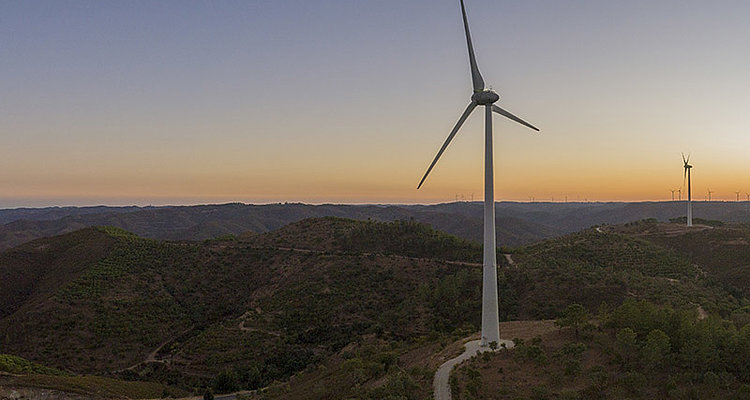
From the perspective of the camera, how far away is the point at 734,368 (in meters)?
29.5

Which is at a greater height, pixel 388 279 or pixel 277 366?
pixel 388 279

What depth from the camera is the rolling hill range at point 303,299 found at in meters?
57.8

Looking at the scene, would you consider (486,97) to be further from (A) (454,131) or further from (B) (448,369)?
(B) (448,369)

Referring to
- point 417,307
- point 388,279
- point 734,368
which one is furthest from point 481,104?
point 388,279

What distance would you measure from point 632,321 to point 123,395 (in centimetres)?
5120

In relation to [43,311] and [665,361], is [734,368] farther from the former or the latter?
[43,311]

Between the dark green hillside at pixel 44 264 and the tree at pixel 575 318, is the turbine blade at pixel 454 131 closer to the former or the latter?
the tree at pixel 575 318

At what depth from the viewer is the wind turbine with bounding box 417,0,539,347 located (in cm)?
3375

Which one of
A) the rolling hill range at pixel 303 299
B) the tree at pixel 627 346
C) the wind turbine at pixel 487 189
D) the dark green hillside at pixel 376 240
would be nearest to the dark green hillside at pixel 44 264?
the rolling hill range at pixel 303 299

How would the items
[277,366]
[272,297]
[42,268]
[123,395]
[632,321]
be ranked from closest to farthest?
[632,321]
[123,395]
[277,366]
[272,297]
[42,268]

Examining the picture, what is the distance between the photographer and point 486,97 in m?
35.3

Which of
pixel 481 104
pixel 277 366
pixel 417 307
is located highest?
pixel 481 104

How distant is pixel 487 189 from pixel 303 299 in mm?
59218

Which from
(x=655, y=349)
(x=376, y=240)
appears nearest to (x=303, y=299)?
(x=376, y=240)
